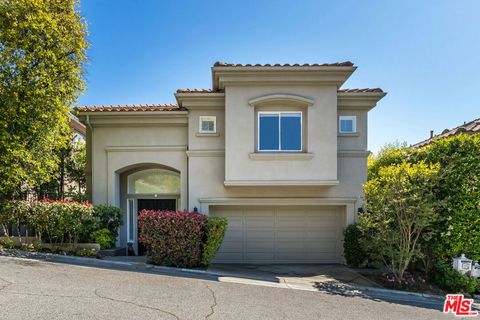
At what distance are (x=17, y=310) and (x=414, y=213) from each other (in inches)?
346

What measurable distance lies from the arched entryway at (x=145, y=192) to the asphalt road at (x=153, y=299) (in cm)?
456

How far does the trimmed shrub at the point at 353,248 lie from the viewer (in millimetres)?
10852

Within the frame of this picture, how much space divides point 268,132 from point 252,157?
111 centimetres

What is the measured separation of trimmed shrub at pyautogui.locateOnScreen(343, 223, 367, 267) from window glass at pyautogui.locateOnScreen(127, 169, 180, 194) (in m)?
6.65

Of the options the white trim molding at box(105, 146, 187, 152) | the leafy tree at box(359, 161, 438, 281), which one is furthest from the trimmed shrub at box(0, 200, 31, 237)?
the leafy tree at box(359, 161, 438, 281)

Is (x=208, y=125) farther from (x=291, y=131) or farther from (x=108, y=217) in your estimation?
(x=108, y=217)

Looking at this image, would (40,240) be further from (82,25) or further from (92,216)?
(82,25)

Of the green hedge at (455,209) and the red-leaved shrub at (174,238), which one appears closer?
the green hedge at (455,209)

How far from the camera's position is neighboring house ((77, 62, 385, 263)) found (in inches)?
426

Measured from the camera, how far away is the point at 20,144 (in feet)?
33.2

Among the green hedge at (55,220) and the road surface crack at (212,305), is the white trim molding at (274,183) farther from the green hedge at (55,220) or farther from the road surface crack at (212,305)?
the green hedge at (55,220)

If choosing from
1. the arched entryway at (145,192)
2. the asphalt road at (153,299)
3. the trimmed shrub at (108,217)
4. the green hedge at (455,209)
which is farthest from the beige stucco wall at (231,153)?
the asphalt road at (153,299)

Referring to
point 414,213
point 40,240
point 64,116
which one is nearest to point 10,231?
point 40,240

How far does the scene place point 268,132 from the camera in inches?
439
